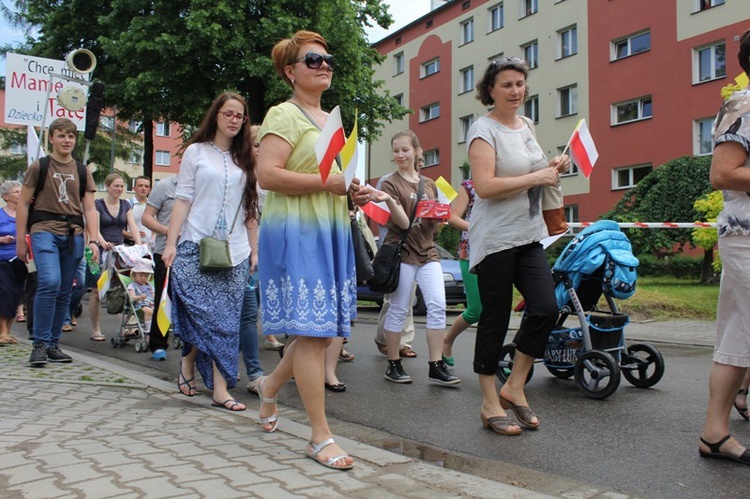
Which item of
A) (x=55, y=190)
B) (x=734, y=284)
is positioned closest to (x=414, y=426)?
(x=734, y=284)

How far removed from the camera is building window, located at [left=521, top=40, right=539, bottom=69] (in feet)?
112

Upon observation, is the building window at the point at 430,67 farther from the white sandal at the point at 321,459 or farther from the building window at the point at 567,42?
the white sandal at the point at 321,459

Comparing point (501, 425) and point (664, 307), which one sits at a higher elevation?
point (664, 307)

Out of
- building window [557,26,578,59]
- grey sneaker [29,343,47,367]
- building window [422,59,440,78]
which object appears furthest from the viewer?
building window [422,59,440,78]

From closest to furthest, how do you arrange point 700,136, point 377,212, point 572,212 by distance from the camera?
point 377,212 < point 700,136 < point 572,212

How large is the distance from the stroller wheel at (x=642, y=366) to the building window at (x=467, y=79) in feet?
114

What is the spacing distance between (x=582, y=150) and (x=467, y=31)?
122 feet

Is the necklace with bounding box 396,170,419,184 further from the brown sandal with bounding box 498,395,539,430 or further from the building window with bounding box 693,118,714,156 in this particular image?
the building window with bounding box 693,118,714,156

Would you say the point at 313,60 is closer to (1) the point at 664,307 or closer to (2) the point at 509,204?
(2) the point at 509,204

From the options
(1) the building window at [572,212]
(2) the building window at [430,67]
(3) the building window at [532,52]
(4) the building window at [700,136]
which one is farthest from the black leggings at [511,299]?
(2) the building window at [430,67]

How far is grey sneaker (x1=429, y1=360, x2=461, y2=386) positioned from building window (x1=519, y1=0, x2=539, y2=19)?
104ft

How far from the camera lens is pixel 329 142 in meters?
3.07

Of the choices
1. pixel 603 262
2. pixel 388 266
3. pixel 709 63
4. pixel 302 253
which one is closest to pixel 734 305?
pixel 603 262

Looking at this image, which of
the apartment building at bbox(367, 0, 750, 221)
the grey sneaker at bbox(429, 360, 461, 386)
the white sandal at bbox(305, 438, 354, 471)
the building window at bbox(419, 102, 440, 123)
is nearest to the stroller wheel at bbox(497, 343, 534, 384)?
the grey sneaker at bbox(429, 360, 461, 386)
